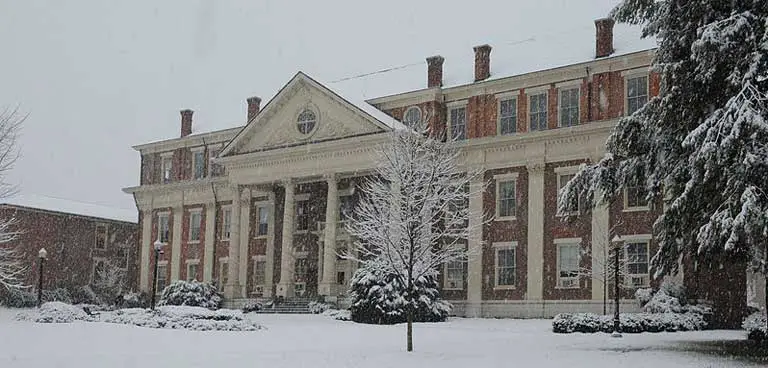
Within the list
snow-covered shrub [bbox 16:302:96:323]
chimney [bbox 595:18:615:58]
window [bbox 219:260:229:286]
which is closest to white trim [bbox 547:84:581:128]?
chimney [bbox 595:18:615:58]

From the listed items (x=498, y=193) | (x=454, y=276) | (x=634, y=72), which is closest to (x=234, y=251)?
(x=454, y=276)

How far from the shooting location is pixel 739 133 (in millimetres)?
18234

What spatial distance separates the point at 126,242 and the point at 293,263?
2463 cm

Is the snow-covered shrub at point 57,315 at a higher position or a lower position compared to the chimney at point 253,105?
lower

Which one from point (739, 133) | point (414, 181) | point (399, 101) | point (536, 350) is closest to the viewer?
point (739, 133)

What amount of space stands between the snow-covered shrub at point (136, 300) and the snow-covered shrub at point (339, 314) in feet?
54.1

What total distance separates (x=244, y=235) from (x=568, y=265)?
19244mm

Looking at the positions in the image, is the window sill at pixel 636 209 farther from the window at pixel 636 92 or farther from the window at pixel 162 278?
the window at pixel 162 278

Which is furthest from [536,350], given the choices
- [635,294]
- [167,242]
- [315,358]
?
[167,242]

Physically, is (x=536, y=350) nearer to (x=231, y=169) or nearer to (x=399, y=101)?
(x=399, y=101)

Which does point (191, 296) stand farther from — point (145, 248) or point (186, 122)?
point (186, 122)

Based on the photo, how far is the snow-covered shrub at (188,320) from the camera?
31106mm

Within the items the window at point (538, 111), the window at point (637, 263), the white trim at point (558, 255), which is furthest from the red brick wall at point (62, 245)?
the window at point (637, 263)

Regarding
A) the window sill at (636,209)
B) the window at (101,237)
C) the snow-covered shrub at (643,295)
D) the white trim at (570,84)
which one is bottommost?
the snow-covered shrub at (643,295)
